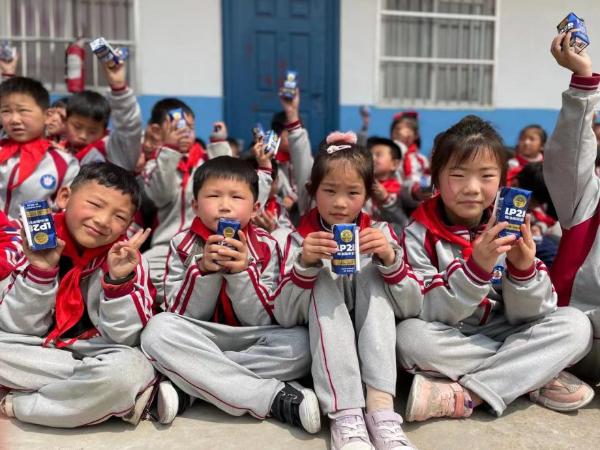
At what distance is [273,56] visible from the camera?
5.82 meters

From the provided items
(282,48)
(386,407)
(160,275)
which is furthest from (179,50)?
(386,407)

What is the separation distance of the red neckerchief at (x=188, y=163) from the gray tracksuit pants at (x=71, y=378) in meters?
1.30

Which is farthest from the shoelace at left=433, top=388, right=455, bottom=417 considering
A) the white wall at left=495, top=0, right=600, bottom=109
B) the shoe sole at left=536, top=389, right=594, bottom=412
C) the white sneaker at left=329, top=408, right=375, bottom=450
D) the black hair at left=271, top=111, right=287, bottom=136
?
the white wall at left=495, top=0, right=600, bottom=109

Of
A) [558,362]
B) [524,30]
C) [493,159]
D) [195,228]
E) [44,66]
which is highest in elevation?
[524,30]

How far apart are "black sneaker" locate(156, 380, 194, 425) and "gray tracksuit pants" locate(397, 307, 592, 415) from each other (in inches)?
30.6

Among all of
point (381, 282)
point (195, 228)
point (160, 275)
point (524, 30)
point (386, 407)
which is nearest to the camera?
point (386, 407)

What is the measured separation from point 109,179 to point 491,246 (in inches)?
54.1

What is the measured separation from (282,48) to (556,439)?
183 inches

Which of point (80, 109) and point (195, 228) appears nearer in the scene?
point (195, 228)

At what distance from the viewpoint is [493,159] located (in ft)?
7.20

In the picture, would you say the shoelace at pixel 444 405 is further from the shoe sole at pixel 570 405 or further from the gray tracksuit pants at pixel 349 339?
the shoe sole at pixel 570 405

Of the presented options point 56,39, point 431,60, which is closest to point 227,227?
point 56,39

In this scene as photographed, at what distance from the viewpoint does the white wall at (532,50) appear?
6.29m

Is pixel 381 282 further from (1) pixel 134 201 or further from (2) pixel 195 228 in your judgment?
(1) pixel 134 201
